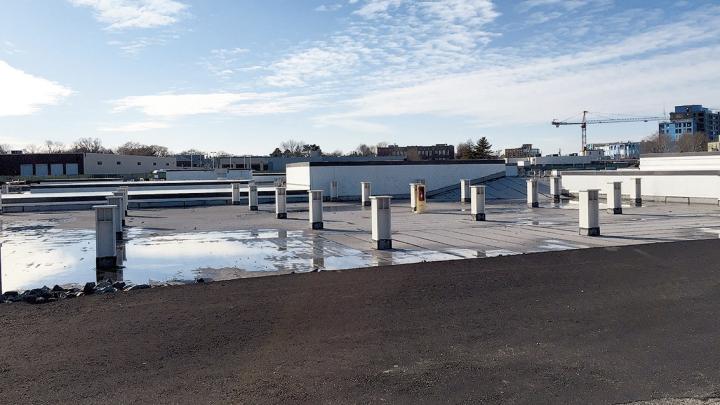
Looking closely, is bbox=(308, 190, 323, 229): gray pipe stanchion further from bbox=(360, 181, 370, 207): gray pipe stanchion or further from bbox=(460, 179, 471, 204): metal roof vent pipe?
bbox=(460, 179, 471, 204): metal roof vent pipe

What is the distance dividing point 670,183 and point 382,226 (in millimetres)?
21650

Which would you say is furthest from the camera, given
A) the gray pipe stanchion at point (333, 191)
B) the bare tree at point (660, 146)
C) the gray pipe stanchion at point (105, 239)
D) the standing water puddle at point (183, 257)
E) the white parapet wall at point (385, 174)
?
the bare tree at point (660, 146)

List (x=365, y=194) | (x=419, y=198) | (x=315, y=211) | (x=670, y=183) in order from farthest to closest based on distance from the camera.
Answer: (x=365, y=194) < (x=670, y=183) < (x=419, y=198) < (x=315, y=211)

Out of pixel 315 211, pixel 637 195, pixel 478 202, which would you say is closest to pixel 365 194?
pixel 478 202

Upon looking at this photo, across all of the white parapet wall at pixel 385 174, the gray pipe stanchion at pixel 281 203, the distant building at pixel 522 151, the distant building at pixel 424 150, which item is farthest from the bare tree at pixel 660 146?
the gray pipe stanchion at pixel 281 203

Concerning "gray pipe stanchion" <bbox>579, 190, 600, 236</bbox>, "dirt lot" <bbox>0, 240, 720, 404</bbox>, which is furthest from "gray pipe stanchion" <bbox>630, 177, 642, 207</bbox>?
"dirt lot" <bbox>0, 240, 720, 404</bbox>

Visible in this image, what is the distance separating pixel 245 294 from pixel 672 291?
6533 mm

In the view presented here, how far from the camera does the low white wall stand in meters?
27.8

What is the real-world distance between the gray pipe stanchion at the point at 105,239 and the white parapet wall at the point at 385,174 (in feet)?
81.4

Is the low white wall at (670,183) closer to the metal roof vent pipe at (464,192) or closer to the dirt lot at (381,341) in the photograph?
the metal roof vent pipe at (464,192)

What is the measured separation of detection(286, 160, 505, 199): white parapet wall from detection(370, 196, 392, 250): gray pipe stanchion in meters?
22.9

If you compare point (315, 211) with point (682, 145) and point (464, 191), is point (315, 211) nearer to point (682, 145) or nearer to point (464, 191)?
point (464, 191)

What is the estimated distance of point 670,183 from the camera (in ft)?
99.0

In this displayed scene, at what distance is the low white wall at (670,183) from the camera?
2778 centimetres
